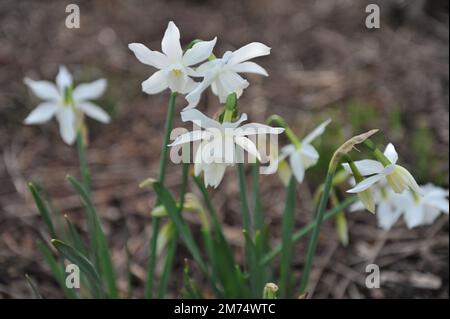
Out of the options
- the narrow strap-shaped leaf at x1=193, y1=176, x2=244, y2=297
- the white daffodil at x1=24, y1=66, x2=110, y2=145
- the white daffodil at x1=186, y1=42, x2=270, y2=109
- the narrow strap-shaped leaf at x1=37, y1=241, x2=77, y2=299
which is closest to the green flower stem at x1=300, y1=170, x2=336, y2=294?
the narrow strap-shaped leaf at x1=193, y1=176, x2=244, y2=297

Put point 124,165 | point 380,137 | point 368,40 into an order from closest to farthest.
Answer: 1. point 380,137
2. point 124,165
3. point 368,40

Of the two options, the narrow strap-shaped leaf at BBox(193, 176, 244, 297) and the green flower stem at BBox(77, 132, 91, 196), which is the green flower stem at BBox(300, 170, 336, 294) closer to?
the narrow strap-shaped leaf at BBox(193, 176, 244, 297)

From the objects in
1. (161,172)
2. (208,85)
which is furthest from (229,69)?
(161,172)

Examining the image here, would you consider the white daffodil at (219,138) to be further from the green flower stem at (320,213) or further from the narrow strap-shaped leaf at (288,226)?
the narrow strap-shaped leaf at (288,226)

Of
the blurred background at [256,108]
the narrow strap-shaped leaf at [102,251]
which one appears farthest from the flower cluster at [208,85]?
the blurred background at [256,108]
